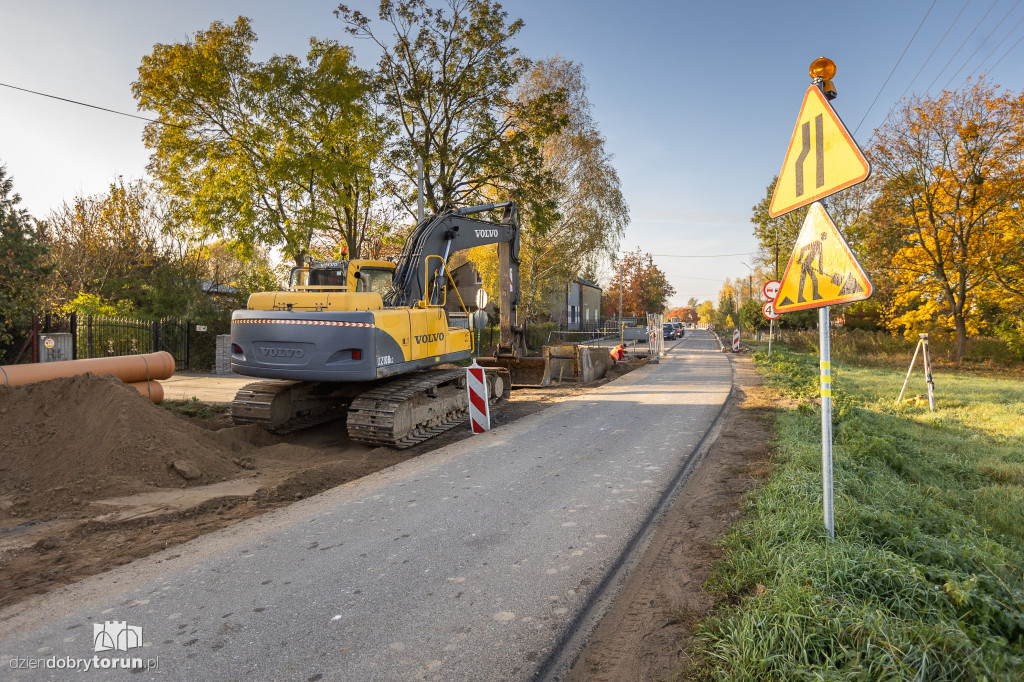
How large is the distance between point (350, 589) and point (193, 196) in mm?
18553

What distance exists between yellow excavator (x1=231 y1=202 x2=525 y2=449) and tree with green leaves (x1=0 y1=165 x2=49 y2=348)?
3.88m

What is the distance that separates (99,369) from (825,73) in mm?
9148

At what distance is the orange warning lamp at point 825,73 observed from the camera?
3363 mm

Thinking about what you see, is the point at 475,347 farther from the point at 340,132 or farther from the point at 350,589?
the point at 340,132

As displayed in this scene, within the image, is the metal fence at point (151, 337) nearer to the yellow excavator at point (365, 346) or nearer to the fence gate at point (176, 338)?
the fence gate at point (176, 338)

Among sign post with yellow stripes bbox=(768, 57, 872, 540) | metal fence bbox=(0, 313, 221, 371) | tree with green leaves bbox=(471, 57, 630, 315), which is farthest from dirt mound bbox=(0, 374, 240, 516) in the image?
tree with green leaves bbox=(471, 57, 630, 315)

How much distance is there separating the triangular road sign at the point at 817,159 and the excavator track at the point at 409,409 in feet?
16.9

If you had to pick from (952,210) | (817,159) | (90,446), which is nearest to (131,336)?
(90,446)

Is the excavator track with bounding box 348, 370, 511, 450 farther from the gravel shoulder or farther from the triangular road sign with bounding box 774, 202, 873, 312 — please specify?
the triangular road sign with bounding box 774, 202, 873, 312

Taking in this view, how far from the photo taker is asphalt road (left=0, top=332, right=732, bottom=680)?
8.63ft

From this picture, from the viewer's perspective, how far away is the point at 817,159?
3.31 metres

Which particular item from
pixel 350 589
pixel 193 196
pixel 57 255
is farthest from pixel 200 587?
pixel 57 255

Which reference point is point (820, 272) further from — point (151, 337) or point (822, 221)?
point (151, 337)

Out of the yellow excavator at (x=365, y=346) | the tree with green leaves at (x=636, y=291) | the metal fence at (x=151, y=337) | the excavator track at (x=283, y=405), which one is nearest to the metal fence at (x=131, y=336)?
the metal fence at (x=151, y=337)
